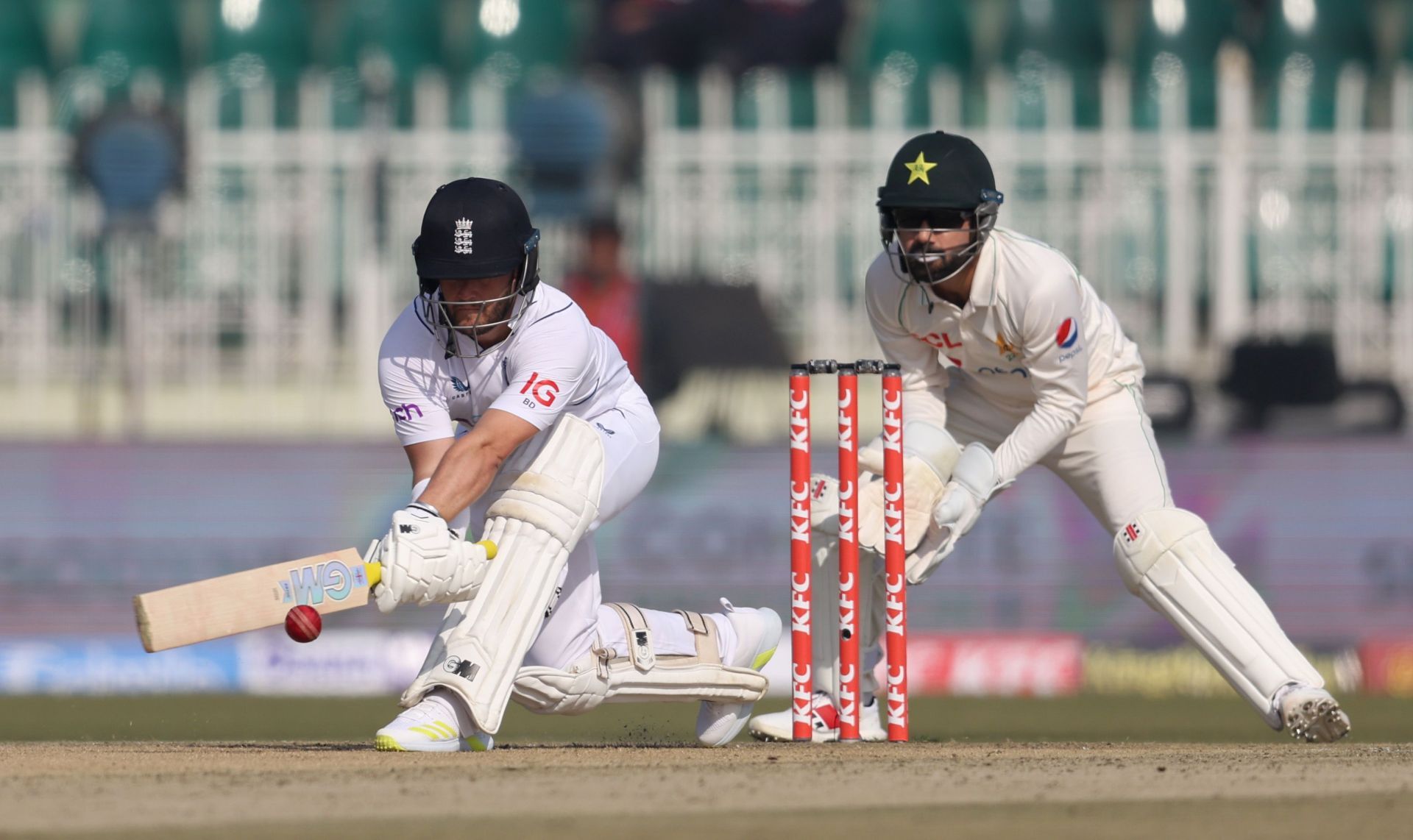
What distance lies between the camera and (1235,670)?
5590 mm

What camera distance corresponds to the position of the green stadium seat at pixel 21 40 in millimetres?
13852

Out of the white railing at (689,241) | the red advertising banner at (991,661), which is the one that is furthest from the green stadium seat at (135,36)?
the red advertising banner at (991,661)

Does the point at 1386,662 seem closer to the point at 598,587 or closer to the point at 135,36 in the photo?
the point at 598,587

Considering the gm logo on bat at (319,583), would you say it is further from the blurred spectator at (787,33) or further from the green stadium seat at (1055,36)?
the green stadium seat at (1055,36)

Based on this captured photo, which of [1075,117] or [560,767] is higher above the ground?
[1075,117]

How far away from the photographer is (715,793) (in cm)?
423

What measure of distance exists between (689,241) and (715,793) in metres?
8.03

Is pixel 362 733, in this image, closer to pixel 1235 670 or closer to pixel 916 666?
pixel 1235 670

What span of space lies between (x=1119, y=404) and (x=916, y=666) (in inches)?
177

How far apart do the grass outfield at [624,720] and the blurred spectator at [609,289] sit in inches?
88.9

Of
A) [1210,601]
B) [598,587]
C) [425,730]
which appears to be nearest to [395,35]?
[598,587]

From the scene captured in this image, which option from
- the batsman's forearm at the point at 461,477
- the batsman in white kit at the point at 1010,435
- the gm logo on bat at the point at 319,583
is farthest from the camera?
the batsman in white kit at the point at 1010,435

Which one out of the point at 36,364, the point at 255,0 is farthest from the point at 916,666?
the point at 255,0

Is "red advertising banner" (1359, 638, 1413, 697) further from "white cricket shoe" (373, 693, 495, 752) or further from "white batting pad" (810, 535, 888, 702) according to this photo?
"white cricket shoe" (373, 693, 495, 752)
